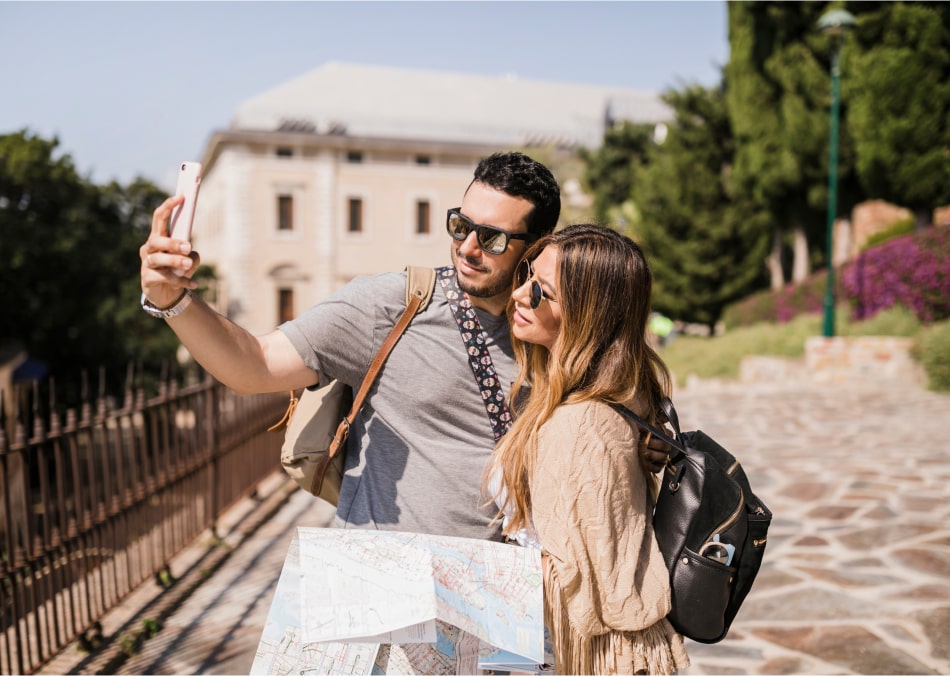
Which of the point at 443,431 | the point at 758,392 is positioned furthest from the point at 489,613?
the point at 758,392

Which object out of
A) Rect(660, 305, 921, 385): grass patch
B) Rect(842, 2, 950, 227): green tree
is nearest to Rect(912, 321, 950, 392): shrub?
Rect(660, 305, 921, 385): grass patch

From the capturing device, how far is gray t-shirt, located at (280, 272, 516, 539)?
71.6 inches

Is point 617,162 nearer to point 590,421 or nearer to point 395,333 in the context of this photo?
point 395,333

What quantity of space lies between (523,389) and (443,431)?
8.8 inches

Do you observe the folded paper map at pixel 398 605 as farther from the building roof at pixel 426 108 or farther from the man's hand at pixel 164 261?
the building roof at pixel 426 108

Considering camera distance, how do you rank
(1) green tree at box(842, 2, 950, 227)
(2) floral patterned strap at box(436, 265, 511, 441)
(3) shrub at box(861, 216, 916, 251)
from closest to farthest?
1. (2) floral patterned strap at box(436, 265, 511, 441)
2. (1) green tree at box(842, 2, 950, 227)
3. (3) shrub at box(861, 216, 916, 251)

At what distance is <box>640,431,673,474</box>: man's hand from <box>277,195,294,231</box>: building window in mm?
31924

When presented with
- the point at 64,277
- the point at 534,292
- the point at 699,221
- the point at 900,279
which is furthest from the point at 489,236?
the point at 64,277

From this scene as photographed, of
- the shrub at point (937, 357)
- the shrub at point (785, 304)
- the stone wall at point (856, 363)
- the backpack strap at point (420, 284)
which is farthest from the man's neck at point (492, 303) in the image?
the shrub at point (785, 304)

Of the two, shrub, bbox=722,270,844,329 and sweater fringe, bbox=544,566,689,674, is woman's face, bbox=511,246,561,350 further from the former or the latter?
shrub, bbox=722,270,844,329

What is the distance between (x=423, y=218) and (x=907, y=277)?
2412 cm

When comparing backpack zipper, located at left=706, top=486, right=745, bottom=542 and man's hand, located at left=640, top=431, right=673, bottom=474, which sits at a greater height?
man's hand, located at left=640, top=431, right=673, bottom=474

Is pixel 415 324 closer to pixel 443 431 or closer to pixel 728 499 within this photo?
pixel 443 431

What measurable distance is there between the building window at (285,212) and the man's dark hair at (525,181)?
103 ft
